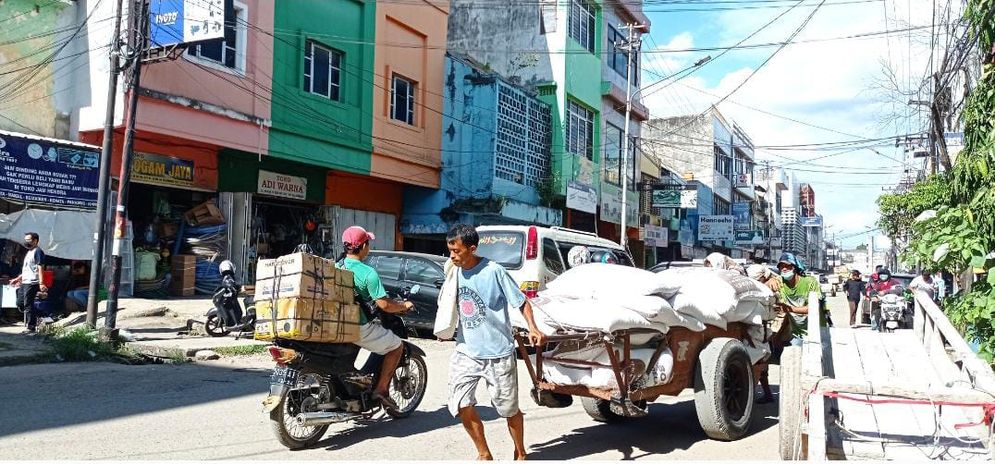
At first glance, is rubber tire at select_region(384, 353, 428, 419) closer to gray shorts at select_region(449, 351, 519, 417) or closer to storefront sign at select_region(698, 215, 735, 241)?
gray shorts at select_region(449, 351, 519, 417)

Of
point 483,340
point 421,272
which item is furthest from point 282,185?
point 483,340

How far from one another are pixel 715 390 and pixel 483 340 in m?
1.94

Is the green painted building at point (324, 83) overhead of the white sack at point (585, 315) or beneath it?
overhead

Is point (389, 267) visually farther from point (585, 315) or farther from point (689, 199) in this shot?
point (689, 199)

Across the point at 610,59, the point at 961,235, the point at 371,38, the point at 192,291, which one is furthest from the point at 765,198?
the point at 961,235

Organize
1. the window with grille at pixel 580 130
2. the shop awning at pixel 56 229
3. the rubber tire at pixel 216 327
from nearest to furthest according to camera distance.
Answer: the rubber tire at pixel 216 327, the shop awning at pixel 56 229, the window with grille at pixel 580 130

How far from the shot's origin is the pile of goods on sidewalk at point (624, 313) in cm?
530

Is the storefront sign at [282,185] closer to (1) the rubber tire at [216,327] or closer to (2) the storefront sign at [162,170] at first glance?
(2) the storefront sign at [162,170]

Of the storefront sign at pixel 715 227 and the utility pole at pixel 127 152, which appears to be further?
the storefront sign at pixel 715 227

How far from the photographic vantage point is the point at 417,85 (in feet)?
70.5

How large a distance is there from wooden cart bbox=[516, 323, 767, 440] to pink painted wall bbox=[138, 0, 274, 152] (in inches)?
416

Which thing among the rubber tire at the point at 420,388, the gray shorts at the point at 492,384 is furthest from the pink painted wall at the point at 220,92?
the gray shorts at the point at 492,384

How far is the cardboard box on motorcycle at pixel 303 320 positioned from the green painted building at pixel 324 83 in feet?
37.9

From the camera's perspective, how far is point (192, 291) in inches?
618
